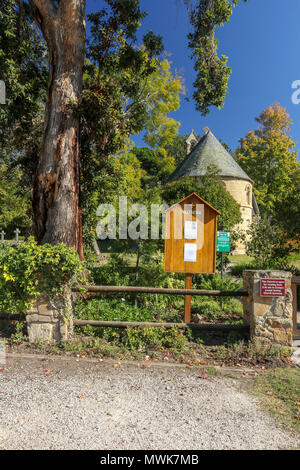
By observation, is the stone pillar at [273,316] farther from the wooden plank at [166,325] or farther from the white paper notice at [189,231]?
the white paper notice at [189,231]

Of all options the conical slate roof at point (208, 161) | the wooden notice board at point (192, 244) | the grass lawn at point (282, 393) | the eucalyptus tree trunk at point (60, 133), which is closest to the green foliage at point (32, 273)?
the eucalyptus tree trunk at point (60, 133)

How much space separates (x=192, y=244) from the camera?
634 cm

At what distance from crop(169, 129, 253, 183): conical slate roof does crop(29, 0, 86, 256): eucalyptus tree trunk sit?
16514 mm

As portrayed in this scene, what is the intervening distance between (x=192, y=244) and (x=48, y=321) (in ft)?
10.6

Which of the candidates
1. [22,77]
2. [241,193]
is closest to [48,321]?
[22,77]

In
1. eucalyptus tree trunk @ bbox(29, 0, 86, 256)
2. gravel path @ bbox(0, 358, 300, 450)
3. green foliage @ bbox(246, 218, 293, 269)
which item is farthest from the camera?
green foliage @ bbox(246, 218, 293, 269)

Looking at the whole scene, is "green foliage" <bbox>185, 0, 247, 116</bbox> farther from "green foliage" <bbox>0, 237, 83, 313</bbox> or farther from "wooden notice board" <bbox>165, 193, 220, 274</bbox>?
"green foliage" <bbox>0, 237, 83, 313</bbox>

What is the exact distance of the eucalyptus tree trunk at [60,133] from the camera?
618cm

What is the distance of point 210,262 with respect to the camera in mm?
6391

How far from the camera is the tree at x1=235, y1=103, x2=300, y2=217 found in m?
30.4

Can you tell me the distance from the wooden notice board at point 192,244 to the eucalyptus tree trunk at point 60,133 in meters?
2.11

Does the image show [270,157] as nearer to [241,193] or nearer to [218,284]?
[241,193]

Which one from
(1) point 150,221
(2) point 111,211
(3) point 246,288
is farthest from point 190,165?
(3) point 246,288

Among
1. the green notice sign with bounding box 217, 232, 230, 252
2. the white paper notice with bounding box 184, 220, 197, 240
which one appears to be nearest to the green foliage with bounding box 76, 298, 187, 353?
the white paper notice with bounding box 184, 220, 197, 240
